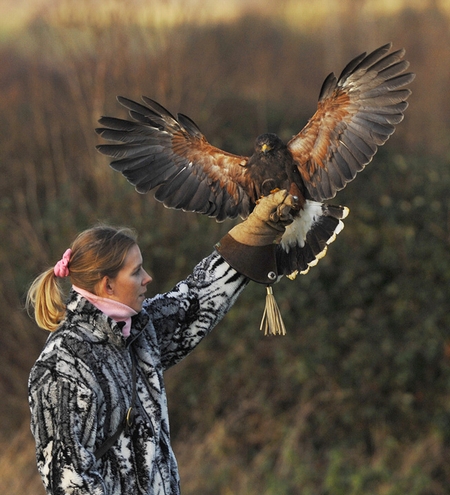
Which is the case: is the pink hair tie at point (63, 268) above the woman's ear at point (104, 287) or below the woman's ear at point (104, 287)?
above

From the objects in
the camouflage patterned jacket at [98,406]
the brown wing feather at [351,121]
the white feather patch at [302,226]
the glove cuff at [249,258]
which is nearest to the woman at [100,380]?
the camouflage patterned jacket at [98,406]

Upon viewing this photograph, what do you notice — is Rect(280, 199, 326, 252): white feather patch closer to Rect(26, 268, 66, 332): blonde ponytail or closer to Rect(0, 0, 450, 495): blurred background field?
Rect(26, 268, 66, 332): blonde ponytail

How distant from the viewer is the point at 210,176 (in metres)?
4.05

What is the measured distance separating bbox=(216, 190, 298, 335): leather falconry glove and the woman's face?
18.4 inches

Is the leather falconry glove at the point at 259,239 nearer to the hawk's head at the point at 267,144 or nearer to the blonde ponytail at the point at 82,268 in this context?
the blonde ponytail at the point at 82,268

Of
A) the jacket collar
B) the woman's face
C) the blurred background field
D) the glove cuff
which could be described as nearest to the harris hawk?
the glove cuff

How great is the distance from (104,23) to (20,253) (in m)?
2.57

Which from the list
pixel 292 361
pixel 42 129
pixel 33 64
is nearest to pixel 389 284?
pixel 292 361

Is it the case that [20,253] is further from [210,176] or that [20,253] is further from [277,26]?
[277,26]

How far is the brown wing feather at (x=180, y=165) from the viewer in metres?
3.89

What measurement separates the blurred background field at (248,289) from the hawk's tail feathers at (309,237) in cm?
333

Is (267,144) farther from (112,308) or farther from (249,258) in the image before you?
(112,308)

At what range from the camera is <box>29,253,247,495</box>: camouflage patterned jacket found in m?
2.37

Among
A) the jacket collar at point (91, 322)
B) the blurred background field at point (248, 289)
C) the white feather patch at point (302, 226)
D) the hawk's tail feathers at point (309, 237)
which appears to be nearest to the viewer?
the jacket collar at point (91, 322)
